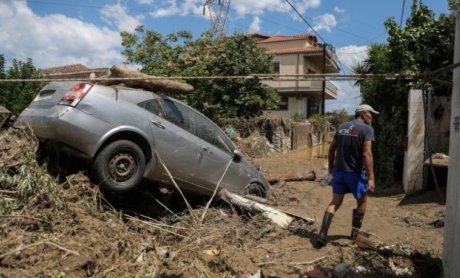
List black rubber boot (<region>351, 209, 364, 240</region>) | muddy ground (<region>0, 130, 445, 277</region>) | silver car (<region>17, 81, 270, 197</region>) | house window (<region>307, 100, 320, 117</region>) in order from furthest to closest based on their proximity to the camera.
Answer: house window (<region>307, 100, 320, 117</region>), black rubber boot (<region>351, 209, 364, 240</region>), silver car (<region>17, 81, 270, 197</region>), muddy ground (<region>0, 130, 445, 277</region>)

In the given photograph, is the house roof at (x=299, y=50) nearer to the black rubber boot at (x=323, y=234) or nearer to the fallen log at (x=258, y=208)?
the fallen log at (x=258, y=208)

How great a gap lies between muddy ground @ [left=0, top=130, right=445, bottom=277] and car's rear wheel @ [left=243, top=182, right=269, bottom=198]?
0.74 meters

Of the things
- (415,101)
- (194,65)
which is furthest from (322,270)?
(194,65)

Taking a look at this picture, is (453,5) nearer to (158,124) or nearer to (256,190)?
(256,190)

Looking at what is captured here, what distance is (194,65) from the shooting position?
73.6ft

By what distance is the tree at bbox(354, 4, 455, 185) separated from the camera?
1117 cm

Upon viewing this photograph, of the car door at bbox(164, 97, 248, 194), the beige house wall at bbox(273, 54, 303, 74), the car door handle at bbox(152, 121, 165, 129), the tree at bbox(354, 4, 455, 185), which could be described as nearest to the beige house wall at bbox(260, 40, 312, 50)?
the beige house wall at bbox(273, 54, 303, 74)

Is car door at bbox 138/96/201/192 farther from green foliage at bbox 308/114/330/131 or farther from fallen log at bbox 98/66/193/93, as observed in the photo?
green foliage at bbox 308/114/330/131

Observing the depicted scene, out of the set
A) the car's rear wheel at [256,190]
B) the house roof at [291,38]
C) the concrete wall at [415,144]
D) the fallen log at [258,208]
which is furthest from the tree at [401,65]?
the house roof at [291,38]

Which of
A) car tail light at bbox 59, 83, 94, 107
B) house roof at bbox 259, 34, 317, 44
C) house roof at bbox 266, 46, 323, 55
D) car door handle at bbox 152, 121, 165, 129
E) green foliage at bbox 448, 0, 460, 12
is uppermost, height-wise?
house roof at bbox 259, 34, 317, 44

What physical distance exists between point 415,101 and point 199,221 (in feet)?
18.3

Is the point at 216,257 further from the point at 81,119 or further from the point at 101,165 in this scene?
the point at 81,119

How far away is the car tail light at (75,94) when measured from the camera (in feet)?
20.3

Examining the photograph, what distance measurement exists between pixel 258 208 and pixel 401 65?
6171 millimetres
